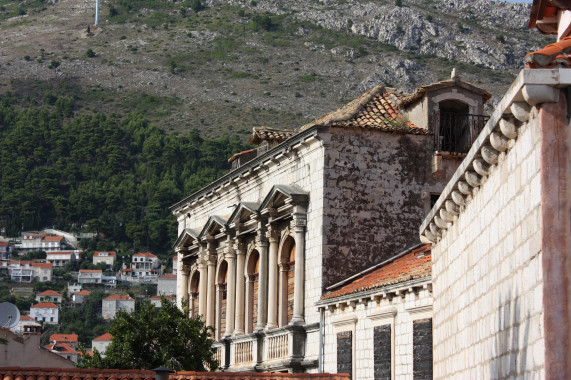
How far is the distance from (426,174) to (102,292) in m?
161

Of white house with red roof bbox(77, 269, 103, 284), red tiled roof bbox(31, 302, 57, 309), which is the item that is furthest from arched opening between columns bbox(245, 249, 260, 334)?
white house with red roof bbox(77, 269, 103, 284)

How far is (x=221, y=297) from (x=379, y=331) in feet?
45.7

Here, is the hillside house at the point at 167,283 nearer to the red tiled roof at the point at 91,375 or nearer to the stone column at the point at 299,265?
the stone column at the point at 299,265

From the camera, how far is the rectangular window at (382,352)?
27031 millimetres

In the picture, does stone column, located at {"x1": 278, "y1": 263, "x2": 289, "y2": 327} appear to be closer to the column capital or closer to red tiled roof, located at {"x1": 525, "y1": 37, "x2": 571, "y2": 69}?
the column capital

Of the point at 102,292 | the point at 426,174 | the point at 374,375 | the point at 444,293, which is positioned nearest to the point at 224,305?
the point at 426,174

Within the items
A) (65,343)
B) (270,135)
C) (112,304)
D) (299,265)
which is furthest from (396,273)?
(112,304)

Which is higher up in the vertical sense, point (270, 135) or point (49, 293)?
point (49, 293)

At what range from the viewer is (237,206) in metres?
37.2

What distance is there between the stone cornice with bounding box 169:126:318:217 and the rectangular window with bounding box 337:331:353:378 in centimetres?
586

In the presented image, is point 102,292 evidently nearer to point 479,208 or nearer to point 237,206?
point 237,206

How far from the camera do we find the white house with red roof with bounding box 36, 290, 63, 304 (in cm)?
18425

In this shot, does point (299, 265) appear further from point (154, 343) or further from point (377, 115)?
point (377, 115)

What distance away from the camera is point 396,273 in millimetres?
28203
